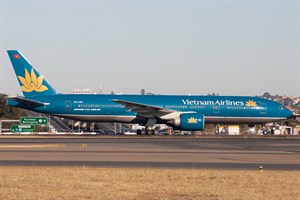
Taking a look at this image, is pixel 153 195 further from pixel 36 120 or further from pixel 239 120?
pixel 36 120

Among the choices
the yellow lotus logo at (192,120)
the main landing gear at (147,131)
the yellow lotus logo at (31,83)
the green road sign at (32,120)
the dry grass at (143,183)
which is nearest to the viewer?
the dry grass at (143,183)

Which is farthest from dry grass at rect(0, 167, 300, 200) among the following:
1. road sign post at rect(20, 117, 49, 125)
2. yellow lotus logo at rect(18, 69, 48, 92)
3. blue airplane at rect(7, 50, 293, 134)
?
road sign post at rect(20, 117, 49, 125)

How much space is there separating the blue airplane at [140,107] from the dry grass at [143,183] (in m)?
Result: 33.8

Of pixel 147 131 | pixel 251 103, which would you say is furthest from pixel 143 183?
pixel 251 103

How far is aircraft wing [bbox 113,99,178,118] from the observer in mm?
55388

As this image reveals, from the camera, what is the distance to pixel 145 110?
56469mm

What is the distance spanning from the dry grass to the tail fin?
117 ft

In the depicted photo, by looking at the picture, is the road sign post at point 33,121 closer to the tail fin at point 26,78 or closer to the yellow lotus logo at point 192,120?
the tail fin at point 26,78

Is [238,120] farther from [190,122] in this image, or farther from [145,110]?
[145,110]

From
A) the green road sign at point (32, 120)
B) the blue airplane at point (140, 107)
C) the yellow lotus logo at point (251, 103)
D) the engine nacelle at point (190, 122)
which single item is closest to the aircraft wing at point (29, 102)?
the blue airplane at point (140, 107)

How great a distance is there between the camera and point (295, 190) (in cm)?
1691

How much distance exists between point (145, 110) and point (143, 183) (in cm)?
3844

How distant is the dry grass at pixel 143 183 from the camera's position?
15.6 m

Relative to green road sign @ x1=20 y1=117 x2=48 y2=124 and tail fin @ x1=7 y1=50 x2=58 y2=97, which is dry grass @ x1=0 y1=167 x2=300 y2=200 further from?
green road sign @ x1=20 y1=117 x2=48 y2=124
